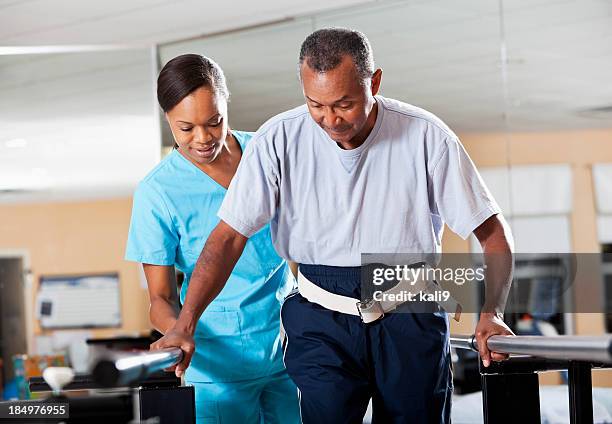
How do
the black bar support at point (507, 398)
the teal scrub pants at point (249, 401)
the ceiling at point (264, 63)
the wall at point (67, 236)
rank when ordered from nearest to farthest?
the black bar support at point (507, 398), the teal scrub pants at point (249, 401), the ceiling at point (264, 63), the wall at point (67, 236)

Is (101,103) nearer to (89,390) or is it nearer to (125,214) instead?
(125,214)

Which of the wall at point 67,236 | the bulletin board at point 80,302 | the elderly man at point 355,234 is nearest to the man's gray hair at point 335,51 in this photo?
the elderly man at point 355,234

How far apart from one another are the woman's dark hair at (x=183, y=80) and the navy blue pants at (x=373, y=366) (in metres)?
0.64

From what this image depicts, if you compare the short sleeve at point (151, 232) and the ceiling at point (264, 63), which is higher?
the ceiling at point (264, 63)

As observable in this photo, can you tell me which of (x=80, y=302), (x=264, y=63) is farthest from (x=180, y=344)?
(x=80, y=302)

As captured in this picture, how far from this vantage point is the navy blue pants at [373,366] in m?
1.94

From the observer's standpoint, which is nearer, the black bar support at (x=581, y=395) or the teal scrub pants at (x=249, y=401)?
the black bar support at (x=581, y=395)

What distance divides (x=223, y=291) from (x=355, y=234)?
60cm

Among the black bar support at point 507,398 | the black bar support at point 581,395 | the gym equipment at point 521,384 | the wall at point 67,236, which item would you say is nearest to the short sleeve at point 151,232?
the gym equipment at point 521,384

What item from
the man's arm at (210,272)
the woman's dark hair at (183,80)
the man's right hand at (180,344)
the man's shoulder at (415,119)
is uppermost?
the woman's dark hair at (183,80)

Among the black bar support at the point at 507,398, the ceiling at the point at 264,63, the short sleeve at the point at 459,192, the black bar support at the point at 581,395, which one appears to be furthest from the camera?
the ceiling at the point at 264,63

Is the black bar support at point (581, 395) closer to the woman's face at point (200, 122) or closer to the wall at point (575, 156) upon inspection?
the woman's face at point (200, 122)

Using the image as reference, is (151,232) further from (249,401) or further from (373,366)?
(373,366)

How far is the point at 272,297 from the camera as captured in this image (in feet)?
8.30
